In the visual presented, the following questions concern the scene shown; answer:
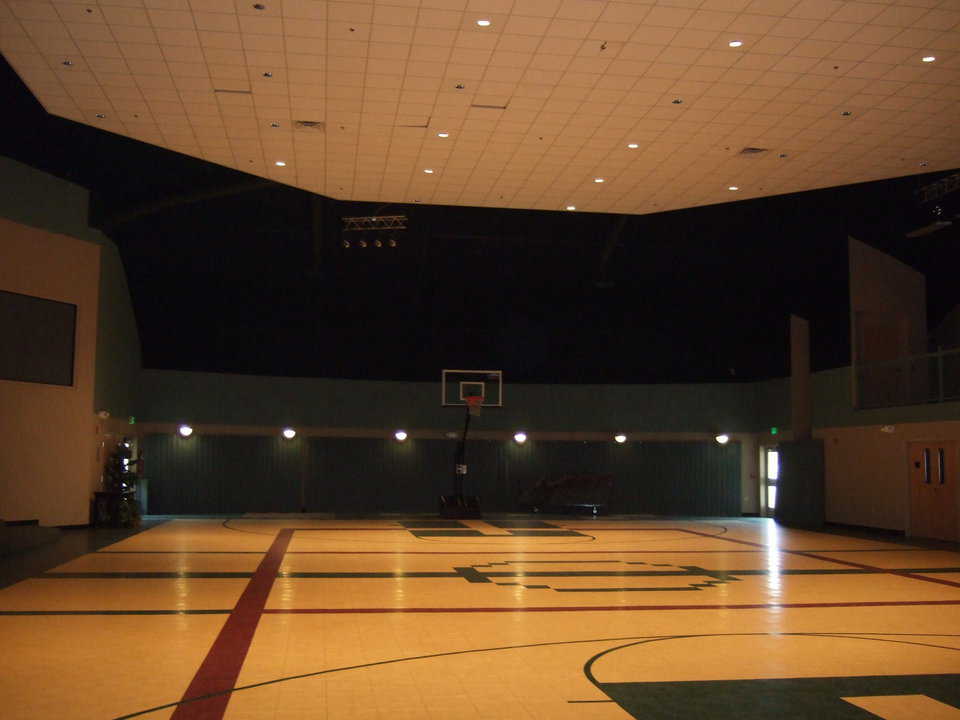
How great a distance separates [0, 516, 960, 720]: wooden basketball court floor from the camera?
636cm

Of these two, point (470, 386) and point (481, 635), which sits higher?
point (470, 386)

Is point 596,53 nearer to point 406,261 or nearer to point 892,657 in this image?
point 892,657

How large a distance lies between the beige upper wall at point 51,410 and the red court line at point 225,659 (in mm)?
8534

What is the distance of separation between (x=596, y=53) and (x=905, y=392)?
11980 millimetres

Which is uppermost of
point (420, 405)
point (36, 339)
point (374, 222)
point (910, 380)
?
point (374, 222)

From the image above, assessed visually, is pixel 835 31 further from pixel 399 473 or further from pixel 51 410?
pixel 399 473

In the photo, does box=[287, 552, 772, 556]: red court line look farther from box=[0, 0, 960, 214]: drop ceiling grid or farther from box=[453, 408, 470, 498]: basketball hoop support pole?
box=[453, 408, 470, 498]: basketball hoop support pole

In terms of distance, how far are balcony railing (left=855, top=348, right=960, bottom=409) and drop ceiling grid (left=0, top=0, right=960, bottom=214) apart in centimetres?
438

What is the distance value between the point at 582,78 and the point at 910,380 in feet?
37.1

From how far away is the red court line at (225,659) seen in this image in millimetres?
6094

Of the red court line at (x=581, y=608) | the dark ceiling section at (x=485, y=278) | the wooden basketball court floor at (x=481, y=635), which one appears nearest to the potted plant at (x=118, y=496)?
the wooden basketball court floor at (x=481, y=635)

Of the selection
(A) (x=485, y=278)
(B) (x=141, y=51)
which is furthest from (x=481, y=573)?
(A) (x=485, y=278)

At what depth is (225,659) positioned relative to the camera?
24.9ft

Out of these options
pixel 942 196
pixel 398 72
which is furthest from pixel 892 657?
pixel 942 196
